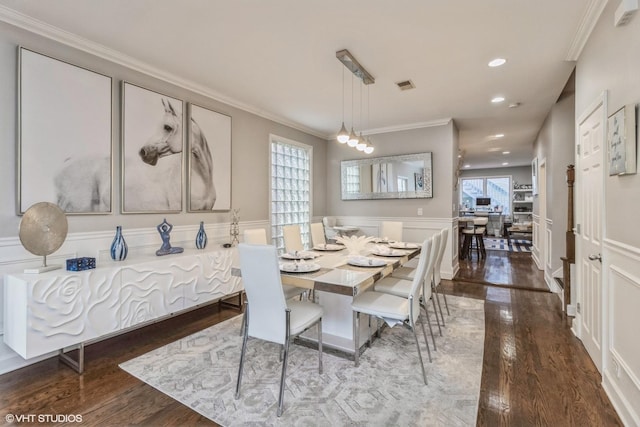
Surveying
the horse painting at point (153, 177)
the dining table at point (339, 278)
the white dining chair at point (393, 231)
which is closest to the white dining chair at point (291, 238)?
the dining table at point (339, 278)

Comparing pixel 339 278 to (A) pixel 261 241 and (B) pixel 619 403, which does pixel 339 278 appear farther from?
(B) pixel 619 403

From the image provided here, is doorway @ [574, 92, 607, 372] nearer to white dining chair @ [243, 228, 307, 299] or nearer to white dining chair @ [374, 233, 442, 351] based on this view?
white dining chair @ [374, 233, 442, 351]

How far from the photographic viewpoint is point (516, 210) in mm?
11508

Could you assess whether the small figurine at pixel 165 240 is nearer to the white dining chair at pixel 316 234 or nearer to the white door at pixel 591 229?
the white dining chair at pixel 316 234

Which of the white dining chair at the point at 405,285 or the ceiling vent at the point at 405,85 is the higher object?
the ceiling vent at the point at 405,85

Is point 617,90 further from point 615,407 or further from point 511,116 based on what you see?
point 511,116

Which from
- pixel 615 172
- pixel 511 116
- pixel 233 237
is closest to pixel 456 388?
pixel 615 172

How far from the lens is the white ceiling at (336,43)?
2.17 meters

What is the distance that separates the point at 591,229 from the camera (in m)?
2.46

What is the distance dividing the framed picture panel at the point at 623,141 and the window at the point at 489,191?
36.4 ft

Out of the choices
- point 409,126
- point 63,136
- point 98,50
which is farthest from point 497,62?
point 63,136

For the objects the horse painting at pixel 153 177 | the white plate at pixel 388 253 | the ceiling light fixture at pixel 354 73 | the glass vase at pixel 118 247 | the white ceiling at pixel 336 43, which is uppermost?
the white ceiling at pixel 336 43

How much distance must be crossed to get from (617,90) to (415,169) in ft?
10.7

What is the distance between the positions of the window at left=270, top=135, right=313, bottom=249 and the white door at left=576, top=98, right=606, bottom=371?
371cm
